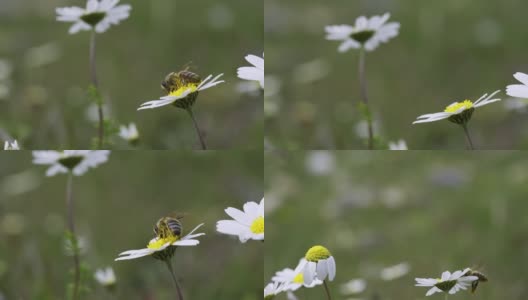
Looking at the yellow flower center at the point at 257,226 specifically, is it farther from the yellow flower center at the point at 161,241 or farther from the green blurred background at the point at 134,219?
the green blurred background at the point at 134,219

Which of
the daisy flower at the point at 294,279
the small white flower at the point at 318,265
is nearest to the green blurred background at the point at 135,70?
the daisy flower at the point at 294,279

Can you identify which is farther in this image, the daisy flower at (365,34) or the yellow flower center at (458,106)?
the daisy flower at (365,34)

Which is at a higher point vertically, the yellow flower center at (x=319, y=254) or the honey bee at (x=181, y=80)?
the honey bee at (x=181, y=80)

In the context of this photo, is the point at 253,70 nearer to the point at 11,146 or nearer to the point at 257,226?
the point at 257,226

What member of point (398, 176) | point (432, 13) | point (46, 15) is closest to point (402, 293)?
point (398, 176)

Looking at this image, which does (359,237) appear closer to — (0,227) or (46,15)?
(0,227)

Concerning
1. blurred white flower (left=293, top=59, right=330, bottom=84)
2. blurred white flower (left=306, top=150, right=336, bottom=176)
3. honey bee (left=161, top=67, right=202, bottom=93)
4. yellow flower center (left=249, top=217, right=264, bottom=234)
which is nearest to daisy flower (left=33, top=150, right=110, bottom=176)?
honey bee (left=161, top=67, right=202, bottom=93)

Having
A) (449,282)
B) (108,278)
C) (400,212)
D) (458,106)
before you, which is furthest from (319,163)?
(449,282)
